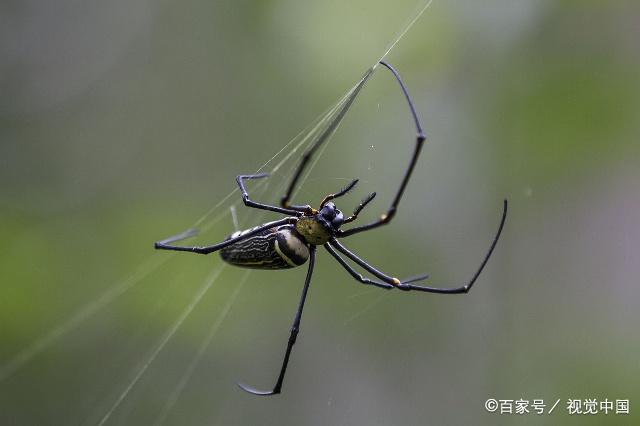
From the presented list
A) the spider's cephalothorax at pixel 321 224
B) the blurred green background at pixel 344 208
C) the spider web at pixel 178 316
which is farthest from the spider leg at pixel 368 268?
the blurred green background at pixel 344 208

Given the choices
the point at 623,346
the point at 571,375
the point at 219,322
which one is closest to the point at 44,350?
the point at 219,322

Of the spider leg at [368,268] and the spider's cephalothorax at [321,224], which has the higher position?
the spider's cephalothorax at [321,224]

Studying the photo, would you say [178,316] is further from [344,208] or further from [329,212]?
[329,212]

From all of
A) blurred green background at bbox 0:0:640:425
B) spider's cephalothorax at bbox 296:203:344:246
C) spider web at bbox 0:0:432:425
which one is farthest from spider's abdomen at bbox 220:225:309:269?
blurred green background at bbox 0:0:640:425

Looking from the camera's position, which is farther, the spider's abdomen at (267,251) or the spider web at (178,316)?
the spider web at (178,316)

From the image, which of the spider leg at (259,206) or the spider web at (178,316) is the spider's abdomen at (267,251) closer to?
the spider leg at (259,206)

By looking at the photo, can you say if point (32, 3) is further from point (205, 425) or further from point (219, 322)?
point (205, 425)

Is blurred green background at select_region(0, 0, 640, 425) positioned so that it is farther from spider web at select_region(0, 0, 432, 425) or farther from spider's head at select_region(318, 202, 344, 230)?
spider's head at select_region(318, 202, 344, 230)
